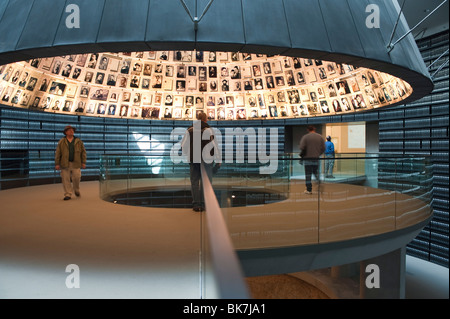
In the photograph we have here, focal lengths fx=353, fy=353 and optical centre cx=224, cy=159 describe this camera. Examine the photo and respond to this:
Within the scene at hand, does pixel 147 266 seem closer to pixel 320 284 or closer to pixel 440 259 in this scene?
pixel 320 284

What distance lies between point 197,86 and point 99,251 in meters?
9.34

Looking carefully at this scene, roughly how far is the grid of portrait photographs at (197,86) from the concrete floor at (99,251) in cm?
458

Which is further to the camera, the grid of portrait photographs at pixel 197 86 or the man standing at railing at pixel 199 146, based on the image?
the grid of portrait photographs at pixel 197 86

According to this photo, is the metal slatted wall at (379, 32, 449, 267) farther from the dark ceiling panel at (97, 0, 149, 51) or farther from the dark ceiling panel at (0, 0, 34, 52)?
the dark ceiling panel at (0, 0, 34, 52)

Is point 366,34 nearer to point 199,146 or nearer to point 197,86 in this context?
point 199,146

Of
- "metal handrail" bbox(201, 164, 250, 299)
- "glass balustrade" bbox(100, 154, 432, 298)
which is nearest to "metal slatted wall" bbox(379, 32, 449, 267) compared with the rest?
"glass balustrade" bbox(100, 154, 432, 298)

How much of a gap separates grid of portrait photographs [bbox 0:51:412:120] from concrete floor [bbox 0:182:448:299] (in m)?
4.58

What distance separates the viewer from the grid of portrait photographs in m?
10.1

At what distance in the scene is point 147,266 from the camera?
353cm

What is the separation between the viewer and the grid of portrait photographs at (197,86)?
33.0ft

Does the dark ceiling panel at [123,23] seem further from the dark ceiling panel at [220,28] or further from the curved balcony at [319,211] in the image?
the curved balcony at [319,211]

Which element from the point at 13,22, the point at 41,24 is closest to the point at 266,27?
the point at 41,24

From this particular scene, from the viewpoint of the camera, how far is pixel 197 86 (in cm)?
1259

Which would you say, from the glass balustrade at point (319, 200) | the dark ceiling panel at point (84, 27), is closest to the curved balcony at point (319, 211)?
the glass balustrade at point (319, 200)
